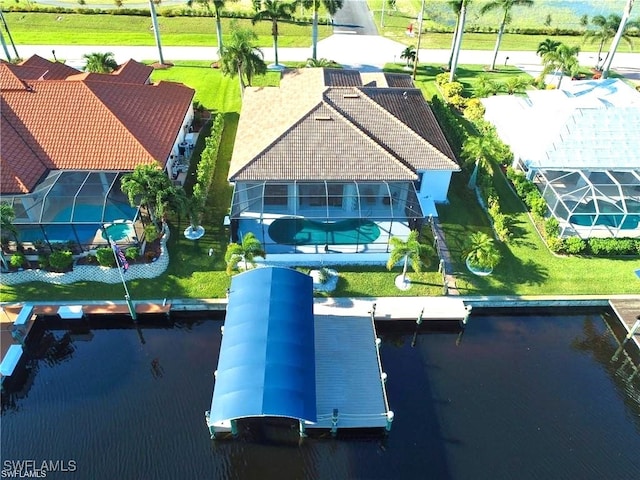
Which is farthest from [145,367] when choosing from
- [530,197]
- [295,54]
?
[295,54]

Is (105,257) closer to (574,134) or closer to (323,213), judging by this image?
(323,213)

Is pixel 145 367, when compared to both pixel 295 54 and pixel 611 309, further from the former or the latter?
pixel 295 54

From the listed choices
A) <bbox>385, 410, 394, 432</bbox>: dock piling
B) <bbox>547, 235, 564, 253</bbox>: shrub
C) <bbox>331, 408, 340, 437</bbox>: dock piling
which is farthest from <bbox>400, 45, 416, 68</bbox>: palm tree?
<bbox>331, 408, 340, 437</bbox>: dock piling

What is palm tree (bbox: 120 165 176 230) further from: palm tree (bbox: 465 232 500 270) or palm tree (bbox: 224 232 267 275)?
palm tree (bbox: 465 232 500 270)

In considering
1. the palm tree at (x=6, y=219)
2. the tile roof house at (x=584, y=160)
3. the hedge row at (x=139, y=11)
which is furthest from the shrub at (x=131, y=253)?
the hedge row at (x=139, y=11)

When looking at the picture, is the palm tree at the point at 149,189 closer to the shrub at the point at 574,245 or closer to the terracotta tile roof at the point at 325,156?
the terracotta tile roof at the point at 325,156

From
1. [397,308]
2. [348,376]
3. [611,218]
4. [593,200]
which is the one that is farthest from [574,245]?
[348,376]

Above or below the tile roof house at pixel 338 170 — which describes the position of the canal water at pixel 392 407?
below
